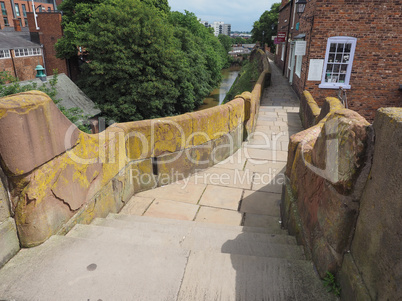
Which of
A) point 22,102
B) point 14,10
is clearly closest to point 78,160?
point 22,102

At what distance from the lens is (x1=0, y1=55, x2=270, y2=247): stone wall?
2080 mm

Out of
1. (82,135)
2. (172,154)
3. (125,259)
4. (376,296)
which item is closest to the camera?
(376,296)

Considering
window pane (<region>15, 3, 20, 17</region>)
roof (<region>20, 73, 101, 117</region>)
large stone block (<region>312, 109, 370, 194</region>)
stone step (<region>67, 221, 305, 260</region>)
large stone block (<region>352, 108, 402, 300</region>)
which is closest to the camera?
large stone block (<region>352, 108, 402, 300</region>)

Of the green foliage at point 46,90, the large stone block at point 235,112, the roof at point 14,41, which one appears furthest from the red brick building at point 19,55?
the large stone block at point 235,112

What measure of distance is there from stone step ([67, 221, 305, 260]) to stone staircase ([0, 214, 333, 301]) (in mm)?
16

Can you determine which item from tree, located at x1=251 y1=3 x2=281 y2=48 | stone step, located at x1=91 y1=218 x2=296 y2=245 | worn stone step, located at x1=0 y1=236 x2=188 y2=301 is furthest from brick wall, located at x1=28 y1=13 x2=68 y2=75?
tree, located at x1=251 y1=3 x2=281 y2=48

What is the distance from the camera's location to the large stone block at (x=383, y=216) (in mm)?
1323

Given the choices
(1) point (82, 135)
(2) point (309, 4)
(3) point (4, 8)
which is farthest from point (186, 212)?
(3) point (4, 8)

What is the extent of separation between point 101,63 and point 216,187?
14.0 meters

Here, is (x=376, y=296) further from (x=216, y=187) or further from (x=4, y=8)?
(x=4, y=8)

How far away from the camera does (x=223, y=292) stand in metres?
1.87

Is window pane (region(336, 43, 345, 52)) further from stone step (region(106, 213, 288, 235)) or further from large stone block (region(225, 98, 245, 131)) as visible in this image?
stone step (region(106, 213, 288, 235))

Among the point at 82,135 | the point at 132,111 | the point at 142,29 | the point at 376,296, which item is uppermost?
the point at 142,29

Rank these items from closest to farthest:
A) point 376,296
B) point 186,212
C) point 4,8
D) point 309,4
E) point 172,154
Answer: point 376,296
point 186,212
point 172,154
point 309,4
point 4,8
